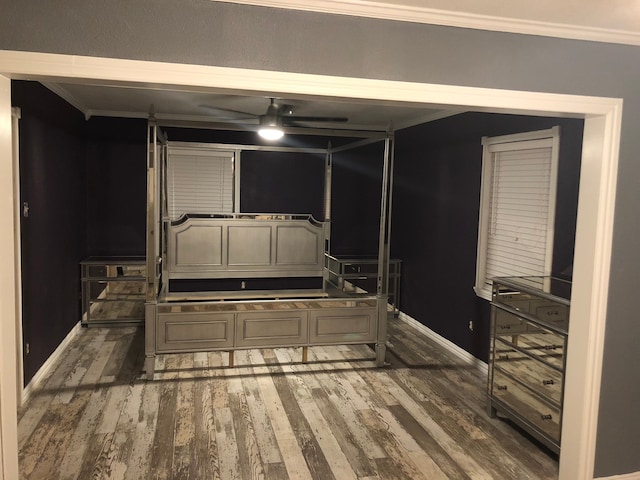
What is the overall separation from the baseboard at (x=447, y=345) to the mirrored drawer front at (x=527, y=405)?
100 centimetres

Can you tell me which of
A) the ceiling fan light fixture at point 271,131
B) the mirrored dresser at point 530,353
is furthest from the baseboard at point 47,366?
the mirrored dresser at point 530,353

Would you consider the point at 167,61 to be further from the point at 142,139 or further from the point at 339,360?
the point at 142,139

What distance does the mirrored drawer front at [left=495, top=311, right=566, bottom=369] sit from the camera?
→ 118 inches

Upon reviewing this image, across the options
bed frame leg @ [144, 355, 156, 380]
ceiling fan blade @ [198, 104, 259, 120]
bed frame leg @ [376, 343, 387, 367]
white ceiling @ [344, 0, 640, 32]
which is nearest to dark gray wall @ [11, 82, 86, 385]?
bed frame leg @ [144, 355, 156, 380]

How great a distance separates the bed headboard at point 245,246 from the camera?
5.96 metres

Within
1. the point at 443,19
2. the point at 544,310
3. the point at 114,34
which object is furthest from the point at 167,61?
the point at 544,310

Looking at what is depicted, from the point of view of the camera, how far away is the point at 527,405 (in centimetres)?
332

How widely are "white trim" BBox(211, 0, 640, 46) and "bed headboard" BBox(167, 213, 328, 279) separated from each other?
4.09 m

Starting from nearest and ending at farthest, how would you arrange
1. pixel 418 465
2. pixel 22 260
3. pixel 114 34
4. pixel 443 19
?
pixel 114 34 < pixel 443 19 < pixel 418 465 < pixel 22 260

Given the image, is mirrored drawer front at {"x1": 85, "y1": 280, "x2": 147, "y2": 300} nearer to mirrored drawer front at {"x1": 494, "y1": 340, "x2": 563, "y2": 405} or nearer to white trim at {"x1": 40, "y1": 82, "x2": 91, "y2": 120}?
white trim at {"x1": 40, "y1": 82, "x2": 91, "y2": 120}

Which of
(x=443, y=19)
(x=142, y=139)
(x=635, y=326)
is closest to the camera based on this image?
(x=443, y=19)

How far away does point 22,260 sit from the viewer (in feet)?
12.5

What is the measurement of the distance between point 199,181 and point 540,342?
184 inches

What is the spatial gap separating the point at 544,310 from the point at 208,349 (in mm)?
2656
